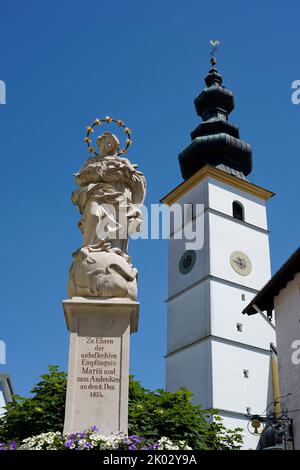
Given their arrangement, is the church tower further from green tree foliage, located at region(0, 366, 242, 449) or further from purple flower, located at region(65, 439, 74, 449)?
purple flower, located at region(65, 439, 74, 449)

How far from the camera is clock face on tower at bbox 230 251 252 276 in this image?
42.8 meters

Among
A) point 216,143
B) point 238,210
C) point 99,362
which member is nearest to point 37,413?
point 99,362

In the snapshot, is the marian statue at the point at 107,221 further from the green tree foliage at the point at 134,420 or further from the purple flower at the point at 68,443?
the green tree foliage at the point at 134,420

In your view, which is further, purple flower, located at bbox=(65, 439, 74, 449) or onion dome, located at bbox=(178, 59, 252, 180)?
onion dome, located at bbox=(178, 59, 252, 180)

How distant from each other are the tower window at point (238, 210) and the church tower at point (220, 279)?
0.07 meters

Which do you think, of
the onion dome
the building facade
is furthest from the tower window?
the building facade

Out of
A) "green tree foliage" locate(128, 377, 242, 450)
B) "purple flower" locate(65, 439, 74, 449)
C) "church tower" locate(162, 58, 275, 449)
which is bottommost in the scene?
"purple flower" locate(65, 439, 74, 449)

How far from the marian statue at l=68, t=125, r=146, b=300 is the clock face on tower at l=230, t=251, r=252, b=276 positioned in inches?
1339

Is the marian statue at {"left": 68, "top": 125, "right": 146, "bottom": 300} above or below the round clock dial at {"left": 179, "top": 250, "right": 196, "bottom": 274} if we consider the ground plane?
below

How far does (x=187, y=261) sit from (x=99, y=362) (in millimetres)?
36074

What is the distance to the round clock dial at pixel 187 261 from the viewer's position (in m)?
43.2

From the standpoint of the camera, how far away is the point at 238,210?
46.8m

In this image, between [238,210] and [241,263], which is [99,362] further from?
[238,210]
